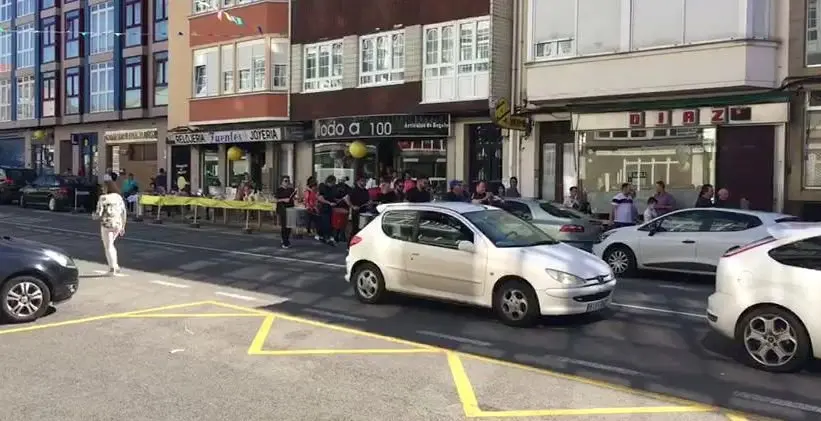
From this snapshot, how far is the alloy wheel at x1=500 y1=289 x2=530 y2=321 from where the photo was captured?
29.7 feet

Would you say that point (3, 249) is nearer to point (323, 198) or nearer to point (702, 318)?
point (702, 318)

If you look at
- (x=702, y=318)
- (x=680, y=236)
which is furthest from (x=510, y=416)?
(x=680, y=236)

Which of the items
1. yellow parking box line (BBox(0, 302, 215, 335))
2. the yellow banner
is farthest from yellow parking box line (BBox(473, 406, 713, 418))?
the yellow banner

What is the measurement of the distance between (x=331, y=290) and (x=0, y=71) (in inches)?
1711

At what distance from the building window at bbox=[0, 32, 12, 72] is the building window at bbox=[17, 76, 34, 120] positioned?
1561mm

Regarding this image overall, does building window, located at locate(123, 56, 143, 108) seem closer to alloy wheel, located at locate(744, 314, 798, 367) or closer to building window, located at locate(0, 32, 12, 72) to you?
building window, located at locate(0, 32, 12, 72)

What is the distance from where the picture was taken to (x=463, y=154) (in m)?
22.8

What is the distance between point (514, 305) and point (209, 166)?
2453cm

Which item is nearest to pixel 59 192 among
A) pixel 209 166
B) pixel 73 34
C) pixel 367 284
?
pixel 209 166

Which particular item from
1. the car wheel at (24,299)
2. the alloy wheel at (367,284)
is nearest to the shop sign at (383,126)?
the alloy wheel at (367,284)

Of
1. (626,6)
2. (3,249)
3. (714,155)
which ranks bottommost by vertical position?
(3,249)

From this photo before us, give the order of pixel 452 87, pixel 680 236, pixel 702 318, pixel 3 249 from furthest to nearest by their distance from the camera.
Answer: pixel 452 87, pixel 680 236, pixel 702 318, pixel 3 249

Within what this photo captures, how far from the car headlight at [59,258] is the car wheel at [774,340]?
7.54 meters

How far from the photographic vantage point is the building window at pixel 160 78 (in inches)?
1380
